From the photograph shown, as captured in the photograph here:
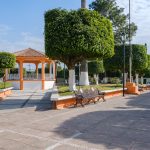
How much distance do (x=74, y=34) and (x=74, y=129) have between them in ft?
31.8

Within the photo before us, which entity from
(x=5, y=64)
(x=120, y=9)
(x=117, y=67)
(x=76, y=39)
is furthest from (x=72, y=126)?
(x=120, y=9)

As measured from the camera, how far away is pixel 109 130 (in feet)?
39.0

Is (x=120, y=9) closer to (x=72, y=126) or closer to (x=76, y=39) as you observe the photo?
(x=76, y=39)

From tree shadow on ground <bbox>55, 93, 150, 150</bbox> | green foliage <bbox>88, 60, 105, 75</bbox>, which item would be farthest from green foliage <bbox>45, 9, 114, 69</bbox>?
green foliage <bbox>88, 60, 105, 75</bbox>

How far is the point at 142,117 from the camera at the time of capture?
591 inches

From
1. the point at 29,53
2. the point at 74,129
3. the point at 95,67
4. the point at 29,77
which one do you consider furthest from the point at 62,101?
the point at 95,67

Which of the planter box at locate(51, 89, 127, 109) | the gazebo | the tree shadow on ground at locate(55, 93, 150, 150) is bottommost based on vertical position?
the tree shadow on ground at locate(55, 93, 150, 150)

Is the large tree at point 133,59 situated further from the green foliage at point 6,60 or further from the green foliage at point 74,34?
the green foliage at point 74,34

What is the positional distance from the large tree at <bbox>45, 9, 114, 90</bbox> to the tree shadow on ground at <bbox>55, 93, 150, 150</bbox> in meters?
5.46

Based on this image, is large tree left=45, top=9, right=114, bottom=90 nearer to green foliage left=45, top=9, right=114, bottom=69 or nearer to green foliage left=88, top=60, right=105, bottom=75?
green foliage left=45, top=9, right=114, bottom=69

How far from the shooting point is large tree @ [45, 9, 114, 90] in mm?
20609

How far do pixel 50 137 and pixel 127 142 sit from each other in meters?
2.24

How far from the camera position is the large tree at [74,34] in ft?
67.6

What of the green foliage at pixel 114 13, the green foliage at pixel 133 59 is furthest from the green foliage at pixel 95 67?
the green foliage at pixel 133 59
